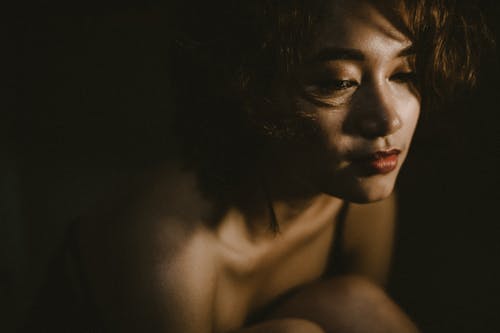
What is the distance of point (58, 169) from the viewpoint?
4.53 feet

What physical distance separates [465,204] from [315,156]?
61 centimetres

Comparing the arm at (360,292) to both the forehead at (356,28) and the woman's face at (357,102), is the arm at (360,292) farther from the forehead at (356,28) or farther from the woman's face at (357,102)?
the forehead at (356,28)

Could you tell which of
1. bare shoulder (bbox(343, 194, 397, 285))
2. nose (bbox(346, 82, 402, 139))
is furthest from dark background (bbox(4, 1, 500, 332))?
nose (bbox(346, 82, 402, 139))

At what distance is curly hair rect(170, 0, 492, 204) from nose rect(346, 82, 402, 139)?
3.0 inches

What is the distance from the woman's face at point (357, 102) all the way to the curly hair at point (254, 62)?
21 mm

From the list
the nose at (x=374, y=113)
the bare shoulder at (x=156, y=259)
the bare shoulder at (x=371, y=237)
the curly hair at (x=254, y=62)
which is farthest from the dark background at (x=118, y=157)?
the bare shoulder at (x=156, y=259)

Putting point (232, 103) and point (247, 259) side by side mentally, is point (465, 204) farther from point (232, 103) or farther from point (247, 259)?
point (232, 103)

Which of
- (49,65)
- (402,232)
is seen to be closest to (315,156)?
(402,232)

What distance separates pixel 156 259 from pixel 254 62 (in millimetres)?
326

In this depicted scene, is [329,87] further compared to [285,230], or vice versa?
[285,230]

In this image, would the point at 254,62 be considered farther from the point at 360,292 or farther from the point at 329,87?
the point at 360,292

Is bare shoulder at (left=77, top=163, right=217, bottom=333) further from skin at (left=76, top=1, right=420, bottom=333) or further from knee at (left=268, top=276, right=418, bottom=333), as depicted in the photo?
knee at (left=268, top=276, right=418, bottom=333)

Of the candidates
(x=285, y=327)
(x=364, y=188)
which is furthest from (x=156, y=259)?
(x=364, y=188)

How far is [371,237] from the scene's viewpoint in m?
1.10
